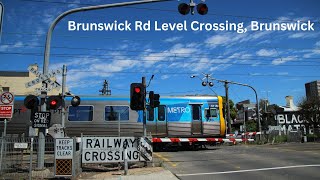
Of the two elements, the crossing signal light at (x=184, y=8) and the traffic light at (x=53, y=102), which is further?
the traffic light at (x=53, y=102)

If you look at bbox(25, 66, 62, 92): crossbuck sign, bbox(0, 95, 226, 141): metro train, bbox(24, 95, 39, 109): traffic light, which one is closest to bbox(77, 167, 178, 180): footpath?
bbox(24, 95, 39, 109): traffic light

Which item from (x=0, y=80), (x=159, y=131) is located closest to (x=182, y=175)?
(x=159, y=131)

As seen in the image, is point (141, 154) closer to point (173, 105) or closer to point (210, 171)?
point (210, 171)

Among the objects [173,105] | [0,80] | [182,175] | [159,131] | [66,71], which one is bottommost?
[182,175]

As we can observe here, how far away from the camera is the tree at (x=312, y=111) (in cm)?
4466

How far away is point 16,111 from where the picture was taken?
21.9m

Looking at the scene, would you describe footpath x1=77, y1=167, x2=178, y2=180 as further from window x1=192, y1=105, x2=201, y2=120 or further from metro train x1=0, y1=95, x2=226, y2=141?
window x1=192, y1=105, x2=201, y2=120

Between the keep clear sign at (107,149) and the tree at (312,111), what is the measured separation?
3606 cm

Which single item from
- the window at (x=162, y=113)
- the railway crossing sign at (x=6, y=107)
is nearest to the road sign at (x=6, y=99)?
the railway crossing sign at (x=6, y=107)

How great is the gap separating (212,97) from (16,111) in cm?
1244

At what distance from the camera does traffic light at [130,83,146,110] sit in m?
14.7

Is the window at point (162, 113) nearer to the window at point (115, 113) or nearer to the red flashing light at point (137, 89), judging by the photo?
the window at point (115, 113)

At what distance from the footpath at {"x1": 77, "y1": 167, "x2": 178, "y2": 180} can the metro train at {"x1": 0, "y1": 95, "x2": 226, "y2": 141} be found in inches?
321

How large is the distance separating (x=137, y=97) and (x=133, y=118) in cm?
788
